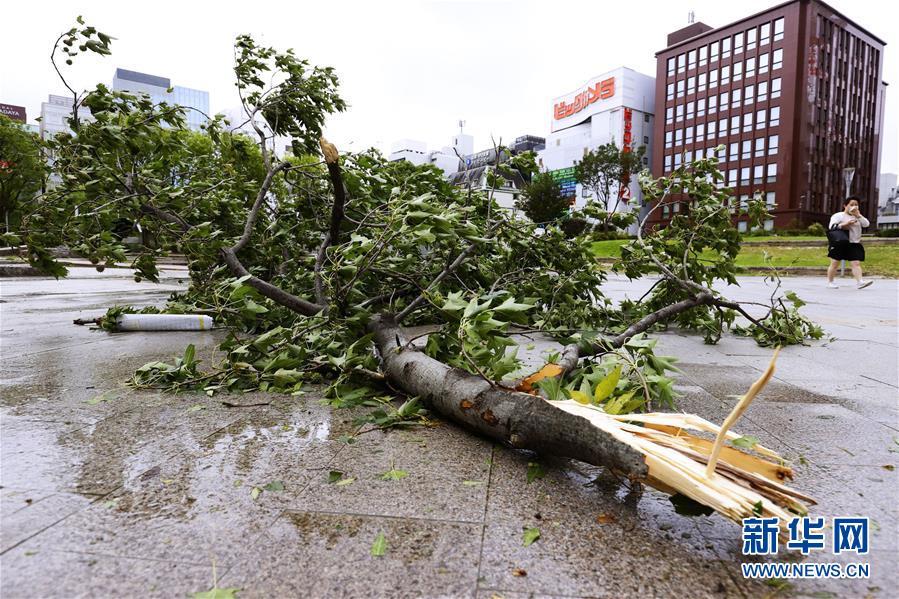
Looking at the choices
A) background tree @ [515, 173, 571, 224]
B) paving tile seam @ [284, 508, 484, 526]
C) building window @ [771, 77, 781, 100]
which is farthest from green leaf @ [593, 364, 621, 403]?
building window @ [771, 77, 781, 100]

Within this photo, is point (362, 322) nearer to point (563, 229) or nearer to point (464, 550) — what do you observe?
point (464, 550)

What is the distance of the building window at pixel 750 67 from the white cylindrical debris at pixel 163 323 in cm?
7313

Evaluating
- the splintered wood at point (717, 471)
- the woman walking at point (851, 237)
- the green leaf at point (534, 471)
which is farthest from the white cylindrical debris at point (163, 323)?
the woman walking at point (851, 237)

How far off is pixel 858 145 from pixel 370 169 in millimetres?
82406

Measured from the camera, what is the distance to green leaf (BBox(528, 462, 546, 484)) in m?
1.67

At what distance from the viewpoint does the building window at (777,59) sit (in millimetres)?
57719

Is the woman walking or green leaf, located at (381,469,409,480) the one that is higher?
the woman walking

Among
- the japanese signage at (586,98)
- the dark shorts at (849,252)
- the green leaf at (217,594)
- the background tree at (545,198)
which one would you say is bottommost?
the green leaf at (217,594)

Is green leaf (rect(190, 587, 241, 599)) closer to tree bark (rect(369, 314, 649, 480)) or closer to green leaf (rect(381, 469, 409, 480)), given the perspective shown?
green leaf (rect(381, 469, 409, 480))

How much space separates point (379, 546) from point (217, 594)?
0.37 meters

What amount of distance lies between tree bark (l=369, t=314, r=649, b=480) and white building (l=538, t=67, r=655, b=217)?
224 ft

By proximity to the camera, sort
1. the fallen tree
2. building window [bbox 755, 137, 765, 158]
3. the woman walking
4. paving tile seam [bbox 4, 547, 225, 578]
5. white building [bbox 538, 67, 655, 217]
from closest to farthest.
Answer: paving tile seam [bbox 4, 547, 225, 578], the fallen tree, the woman walking, building window [bbox 755, 137, 765, 158], white building [bbox 538, 67, 655, 217]

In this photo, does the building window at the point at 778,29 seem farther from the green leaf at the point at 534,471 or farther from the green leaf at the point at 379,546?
the green leaf at the point at 379,546

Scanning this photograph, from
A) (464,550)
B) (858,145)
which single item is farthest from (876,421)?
(858,145)
